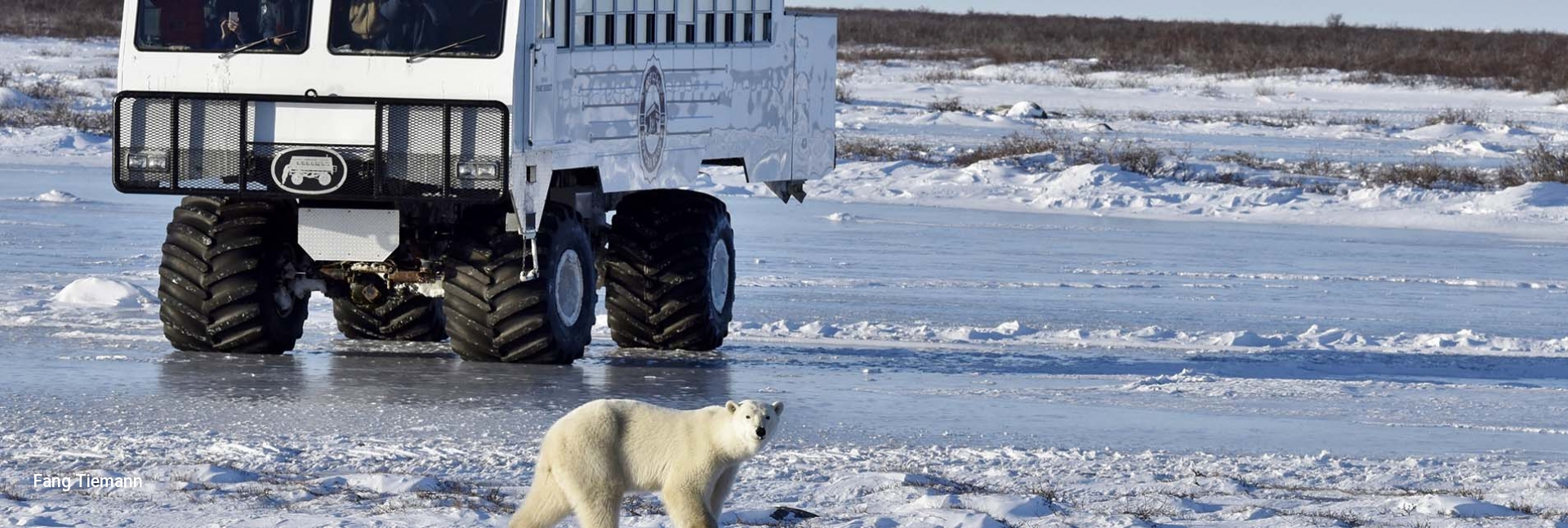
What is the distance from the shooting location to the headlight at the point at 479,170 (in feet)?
36.3

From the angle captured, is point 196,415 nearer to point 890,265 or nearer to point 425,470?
point 425,470

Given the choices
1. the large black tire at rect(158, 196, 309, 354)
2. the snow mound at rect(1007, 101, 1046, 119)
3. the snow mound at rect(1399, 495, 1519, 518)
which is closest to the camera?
the snow mound at rect(1399, 495, 1519, 518)

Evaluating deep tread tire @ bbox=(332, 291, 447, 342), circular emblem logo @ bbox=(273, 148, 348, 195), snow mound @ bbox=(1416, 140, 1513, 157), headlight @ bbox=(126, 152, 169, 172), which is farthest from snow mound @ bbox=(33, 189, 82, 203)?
snow mound @ bbox=(1416, 140, 1513, 157)

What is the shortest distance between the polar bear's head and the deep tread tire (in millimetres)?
7198

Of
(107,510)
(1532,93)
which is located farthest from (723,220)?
(1532,93)

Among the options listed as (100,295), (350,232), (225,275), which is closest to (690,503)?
(350,232)

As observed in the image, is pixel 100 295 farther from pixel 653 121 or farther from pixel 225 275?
pixel 653 121

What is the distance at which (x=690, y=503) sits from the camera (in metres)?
6.50

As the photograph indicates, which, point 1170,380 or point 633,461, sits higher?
point 633,461

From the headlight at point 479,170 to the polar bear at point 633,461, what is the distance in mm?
4577

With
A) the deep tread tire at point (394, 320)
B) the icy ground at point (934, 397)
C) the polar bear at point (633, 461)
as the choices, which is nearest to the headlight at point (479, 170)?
the icy ground at point (934, 397)

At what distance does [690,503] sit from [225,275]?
5.76 m

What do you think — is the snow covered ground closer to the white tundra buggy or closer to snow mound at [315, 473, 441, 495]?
snow mound at [315, 473, 441, 495]

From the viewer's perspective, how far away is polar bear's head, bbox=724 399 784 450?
637cm
